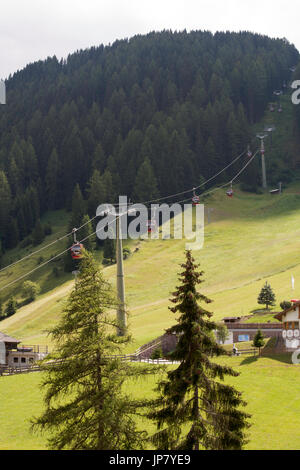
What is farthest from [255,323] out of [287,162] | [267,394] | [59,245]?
[287,162]

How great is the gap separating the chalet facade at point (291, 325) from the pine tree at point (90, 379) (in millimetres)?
29944

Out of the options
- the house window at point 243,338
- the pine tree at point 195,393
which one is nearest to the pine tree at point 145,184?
the house window at point 243,338

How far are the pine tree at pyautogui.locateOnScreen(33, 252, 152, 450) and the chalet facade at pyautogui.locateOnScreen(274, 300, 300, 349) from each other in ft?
98.2

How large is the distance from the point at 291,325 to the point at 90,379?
3197 cm

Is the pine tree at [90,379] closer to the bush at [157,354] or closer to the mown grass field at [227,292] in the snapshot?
the mown grass field at [227,292]

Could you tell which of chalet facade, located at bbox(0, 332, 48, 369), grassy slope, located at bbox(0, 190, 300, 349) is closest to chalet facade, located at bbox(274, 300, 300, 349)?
grassy slope, located at bbox(0, 190, 300, 349)

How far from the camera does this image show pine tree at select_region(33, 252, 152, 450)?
23797mm

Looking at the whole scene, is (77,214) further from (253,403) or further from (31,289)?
(253,403)

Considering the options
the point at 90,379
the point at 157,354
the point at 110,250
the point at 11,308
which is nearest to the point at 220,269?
the point at 110,250

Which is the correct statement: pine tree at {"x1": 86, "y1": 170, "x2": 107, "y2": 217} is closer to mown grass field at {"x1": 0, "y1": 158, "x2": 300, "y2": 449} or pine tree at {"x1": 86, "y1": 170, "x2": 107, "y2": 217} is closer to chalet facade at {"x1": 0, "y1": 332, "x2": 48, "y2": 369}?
mown grass field at {"x1": 0, "y1": 158, "x2": 300, "y2": 449}

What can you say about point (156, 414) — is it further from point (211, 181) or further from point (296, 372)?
point (211, 181)

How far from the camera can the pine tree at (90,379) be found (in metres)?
23.8

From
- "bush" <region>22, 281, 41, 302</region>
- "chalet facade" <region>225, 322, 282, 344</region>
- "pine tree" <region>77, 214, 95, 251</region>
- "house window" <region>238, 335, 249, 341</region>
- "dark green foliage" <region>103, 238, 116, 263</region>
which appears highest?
"pine tree" <region>77, 214, 95, 251</region>

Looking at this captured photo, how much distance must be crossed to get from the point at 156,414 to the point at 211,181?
13526 centimetres
